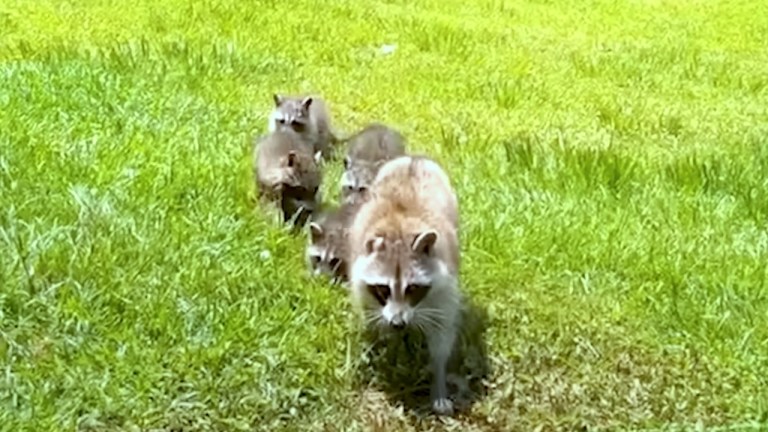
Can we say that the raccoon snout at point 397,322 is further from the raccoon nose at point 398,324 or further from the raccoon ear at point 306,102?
the raccoon ear at point 306,102

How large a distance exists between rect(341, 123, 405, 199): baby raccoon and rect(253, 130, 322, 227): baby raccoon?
0.17 metres

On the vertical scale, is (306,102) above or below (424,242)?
below

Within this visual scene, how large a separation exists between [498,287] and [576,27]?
755 centimetres

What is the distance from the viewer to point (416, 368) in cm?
570

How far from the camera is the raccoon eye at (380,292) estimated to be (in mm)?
5367

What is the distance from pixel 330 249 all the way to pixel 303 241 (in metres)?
0.37

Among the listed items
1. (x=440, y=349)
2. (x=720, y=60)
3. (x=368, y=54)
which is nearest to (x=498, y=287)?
(x=440, y=349)

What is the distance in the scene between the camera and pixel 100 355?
5172 millimetres

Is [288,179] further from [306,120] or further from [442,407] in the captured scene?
[442,407]

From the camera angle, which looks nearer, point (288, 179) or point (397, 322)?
point (397, 322)

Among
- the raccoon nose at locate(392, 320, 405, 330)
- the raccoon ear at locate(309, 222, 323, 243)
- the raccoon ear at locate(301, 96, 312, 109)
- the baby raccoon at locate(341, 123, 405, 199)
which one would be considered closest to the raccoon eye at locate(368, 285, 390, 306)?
the raccoon nose at locate(392, 320, 405, 330)

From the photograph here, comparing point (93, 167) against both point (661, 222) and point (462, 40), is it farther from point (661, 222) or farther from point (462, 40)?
point (462, 40)

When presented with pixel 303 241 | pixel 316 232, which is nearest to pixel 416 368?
pixel 316 232

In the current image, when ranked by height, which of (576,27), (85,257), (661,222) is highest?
(85,257)
